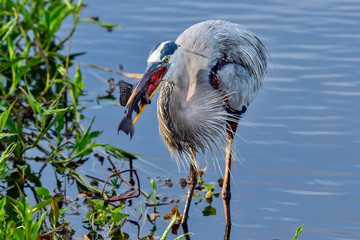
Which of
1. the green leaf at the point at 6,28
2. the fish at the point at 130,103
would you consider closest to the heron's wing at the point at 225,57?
the fish at the point at 130,103

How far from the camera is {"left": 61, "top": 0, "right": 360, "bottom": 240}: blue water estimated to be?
549cm

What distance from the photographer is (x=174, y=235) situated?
533cm

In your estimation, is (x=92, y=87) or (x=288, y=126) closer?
(x=288, y=126)

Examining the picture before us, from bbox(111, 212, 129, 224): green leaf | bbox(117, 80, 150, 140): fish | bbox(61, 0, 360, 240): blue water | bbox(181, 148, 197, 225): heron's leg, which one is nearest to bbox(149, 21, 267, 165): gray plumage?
bbox(181, 148, 197, 225): heron's leg

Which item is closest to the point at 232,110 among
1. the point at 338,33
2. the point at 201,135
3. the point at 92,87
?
the point at 201,135

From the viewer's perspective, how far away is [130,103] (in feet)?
14.3

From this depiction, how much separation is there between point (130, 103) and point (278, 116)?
2.95m

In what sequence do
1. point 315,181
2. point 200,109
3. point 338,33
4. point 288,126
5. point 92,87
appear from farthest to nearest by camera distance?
point 338,33
point 92,87
point 288,126
point 315,181
point 200,109

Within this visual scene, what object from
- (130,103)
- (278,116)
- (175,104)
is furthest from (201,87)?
(278,116)

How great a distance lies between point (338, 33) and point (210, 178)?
3.47 metres

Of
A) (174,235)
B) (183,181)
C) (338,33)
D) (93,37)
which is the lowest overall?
(174,235)

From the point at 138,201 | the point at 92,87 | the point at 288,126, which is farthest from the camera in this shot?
the point at 92,87

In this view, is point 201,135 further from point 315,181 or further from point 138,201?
point 315,181

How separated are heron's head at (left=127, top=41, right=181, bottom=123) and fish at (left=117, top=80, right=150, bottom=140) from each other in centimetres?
2
